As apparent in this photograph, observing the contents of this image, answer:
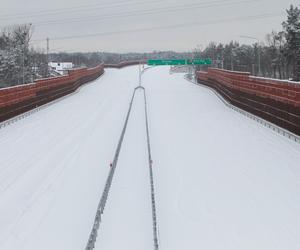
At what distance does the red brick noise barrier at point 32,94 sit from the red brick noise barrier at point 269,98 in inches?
499

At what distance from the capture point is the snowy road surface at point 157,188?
8727 mm

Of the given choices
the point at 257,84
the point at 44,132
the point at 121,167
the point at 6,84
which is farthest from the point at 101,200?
the point at 6,84

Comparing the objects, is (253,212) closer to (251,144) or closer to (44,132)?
(251,144)

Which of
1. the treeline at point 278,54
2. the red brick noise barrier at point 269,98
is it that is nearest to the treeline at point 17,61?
the treeline at point 278,54

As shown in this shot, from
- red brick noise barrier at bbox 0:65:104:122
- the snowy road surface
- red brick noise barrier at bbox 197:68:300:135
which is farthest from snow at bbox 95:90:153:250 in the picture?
red brick noise barrier at bbox 0:65:104:122

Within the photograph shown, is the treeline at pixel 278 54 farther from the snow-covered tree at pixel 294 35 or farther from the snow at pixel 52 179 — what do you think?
the snow at pixel 52 179

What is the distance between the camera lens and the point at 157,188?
39.2 ft

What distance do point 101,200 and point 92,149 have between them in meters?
7.32

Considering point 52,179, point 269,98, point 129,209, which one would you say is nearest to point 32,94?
point 269,98

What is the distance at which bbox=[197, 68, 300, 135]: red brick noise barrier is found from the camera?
20.1 metres

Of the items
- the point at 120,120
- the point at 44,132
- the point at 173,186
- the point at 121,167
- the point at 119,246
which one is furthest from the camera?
the point at 120,120

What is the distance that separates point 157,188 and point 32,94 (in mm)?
22724

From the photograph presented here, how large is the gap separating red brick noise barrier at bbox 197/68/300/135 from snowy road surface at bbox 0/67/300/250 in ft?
3.47

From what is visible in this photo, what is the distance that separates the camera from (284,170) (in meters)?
13.9
